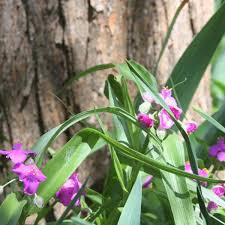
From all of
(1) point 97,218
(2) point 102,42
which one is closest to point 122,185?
(1) point 97,218

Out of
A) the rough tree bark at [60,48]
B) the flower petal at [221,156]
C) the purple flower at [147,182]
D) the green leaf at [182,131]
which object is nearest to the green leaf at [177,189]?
the green leaf at [182,131]

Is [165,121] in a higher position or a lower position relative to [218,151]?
higher

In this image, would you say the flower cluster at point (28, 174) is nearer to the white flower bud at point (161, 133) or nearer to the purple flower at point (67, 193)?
the purple flower at point (67, 193)

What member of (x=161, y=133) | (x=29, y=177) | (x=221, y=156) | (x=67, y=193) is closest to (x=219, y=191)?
(x=221, y=156)

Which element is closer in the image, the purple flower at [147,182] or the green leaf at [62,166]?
the green leaf at [62,166]

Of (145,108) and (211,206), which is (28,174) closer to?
(145,108)

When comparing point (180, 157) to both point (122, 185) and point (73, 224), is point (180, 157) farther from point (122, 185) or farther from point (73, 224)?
point (73, 224)
